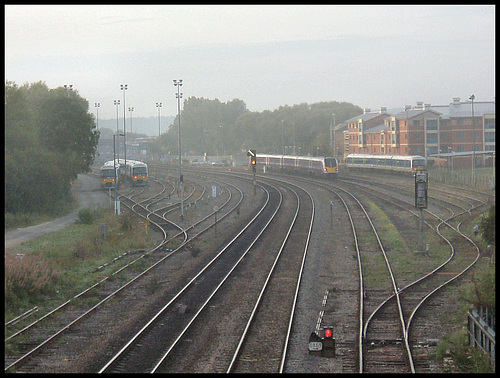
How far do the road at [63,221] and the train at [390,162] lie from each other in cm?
2909

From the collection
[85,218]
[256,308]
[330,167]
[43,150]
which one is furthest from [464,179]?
[256,308]

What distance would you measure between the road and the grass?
0.82m

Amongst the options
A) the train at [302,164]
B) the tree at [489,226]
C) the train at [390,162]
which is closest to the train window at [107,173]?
the train at [302,164]

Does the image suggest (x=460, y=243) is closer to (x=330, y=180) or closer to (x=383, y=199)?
(x=383, y=199)

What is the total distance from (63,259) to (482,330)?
17.3m

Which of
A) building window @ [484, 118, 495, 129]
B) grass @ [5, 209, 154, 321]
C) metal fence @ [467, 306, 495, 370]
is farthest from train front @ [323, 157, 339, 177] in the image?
metal fence @ [467, 306, 495, 370]

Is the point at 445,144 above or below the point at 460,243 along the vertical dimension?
above

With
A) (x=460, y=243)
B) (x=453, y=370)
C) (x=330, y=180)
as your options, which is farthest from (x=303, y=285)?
(x=330, y=180)

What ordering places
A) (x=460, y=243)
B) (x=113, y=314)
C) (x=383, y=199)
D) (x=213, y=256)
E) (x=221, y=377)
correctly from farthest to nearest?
(x=383, y=199), (x=460, y=243), (x=213, y=256), (x=113, y=314), (x=221, y=377)

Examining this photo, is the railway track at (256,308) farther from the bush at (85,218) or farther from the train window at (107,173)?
the train window at (107,173)

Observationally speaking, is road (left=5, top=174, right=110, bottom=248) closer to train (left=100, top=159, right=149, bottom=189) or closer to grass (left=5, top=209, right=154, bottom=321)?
grass (left=5, top=209, right=154, bottom=321)

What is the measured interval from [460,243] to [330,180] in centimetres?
3898

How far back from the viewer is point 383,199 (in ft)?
156

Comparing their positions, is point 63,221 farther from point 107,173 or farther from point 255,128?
point 255,128
